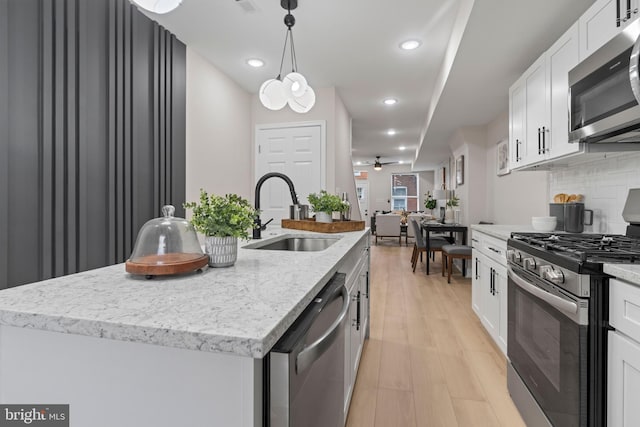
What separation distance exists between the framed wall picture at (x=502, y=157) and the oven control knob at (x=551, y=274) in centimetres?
300

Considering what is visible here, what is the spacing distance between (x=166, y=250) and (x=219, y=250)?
16cm

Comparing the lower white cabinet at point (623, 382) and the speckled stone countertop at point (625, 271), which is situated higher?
the speckled stone countertop at point (625, 271)

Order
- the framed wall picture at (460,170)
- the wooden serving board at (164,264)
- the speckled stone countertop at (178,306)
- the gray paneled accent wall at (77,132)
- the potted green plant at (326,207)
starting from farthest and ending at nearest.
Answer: the framed wall picture at (460,170)
the potted green plant at (326,207)
the gray paneled accent wall at (77,132)
the wooden serving board at (164,264)
the speckled stone countertop at (178,306)

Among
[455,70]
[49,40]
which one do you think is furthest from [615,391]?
[49,40]

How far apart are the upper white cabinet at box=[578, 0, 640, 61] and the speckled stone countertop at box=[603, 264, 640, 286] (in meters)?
1.13

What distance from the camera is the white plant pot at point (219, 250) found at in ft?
3.41

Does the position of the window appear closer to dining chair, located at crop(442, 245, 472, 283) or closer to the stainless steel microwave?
dining chair, located at crop(442, 245, 472, 283)

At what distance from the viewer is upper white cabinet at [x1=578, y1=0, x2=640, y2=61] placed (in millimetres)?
1403

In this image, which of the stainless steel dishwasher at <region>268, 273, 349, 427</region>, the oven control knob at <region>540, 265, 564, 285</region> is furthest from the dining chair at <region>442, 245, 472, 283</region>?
the stainless steel dishwasher at <region>268, 273, 349, 427</region>

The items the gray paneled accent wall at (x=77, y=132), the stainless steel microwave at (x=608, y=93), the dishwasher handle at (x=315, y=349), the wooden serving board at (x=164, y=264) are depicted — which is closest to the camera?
the dishwasher handle at (x=315, y=349)

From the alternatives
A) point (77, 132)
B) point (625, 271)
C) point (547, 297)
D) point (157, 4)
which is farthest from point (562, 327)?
point (77, 132)

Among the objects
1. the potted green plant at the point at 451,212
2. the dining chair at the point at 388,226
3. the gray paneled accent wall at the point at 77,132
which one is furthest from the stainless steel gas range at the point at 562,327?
the dining chair at the point at 388,226

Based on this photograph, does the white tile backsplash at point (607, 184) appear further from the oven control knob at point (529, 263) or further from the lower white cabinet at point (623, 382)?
the lower white cabinet at point (623, 382)

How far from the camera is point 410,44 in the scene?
297 cm
